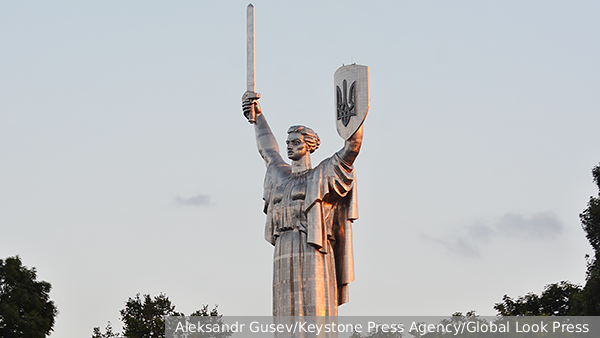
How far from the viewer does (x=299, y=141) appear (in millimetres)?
16453

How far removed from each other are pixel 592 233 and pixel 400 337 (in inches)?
275

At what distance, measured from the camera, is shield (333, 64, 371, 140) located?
15.3 meters

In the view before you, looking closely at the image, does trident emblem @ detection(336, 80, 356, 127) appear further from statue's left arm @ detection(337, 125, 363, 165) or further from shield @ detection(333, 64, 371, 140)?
statue's left arm @ detection(337, 125, 363, 165)

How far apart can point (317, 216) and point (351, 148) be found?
4.39ft

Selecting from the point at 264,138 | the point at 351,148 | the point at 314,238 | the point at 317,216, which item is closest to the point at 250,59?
the point at 264,138

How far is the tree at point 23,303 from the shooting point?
32.2 meters

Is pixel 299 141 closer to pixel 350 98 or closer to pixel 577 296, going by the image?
pixel 350 98

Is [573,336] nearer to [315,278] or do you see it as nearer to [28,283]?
[315,278]

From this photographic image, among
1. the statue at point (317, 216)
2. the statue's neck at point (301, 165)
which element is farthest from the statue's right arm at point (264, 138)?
the statue at point (317, 216)

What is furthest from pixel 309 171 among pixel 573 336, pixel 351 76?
pixel 573 336

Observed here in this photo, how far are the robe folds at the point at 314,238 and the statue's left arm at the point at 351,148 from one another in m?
0.09

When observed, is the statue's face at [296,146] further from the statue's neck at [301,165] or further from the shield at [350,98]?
the shield at [350,98]

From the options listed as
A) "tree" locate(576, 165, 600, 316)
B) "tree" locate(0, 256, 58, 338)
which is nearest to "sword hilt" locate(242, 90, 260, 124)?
"tree" locate(576, 165, 600, 316)

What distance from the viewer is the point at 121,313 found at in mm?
37625
